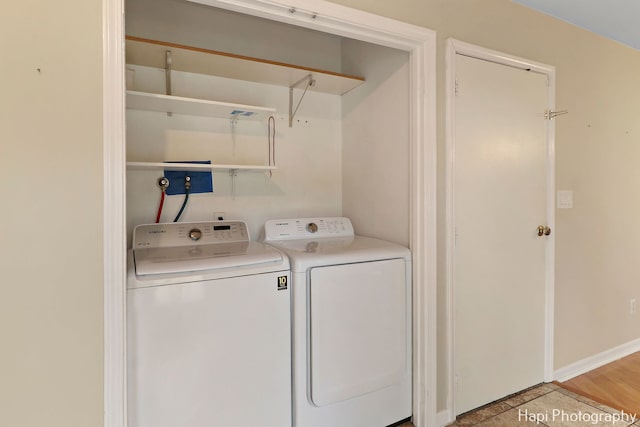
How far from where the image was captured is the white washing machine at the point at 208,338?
4.40 ft

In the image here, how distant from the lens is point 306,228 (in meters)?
2.24

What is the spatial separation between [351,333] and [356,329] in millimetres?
32

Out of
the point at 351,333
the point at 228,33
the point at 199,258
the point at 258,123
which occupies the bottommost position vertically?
the point at 351,333

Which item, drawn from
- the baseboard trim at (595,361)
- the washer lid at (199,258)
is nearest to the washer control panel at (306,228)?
the washer lid at (199,258)

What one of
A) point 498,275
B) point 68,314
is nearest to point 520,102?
point 498,275

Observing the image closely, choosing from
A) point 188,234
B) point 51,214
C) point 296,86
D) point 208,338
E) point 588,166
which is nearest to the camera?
point 51,214

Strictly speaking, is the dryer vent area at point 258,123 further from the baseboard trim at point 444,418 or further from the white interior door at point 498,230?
the baseboard trim at point 444,418

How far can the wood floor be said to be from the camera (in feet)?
7.29

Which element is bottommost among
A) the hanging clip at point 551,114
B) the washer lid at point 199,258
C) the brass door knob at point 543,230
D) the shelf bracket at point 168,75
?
the washer lid at point 199,258

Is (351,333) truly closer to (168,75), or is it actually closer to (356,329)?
(356,329)

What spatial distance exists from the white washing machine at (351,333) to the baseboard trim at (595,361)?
4.36ft

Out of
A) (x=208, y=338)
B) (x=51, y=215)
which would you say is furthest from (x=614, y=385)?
(x=51, y=215)

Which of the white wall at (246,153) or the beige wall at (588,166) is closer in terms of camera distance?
the white wall at (246,153)

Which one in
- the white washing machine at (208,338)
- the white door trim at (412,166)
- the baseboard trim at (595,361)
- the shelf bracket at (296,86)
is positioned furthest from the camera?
the baseboard trim at (595,361)
